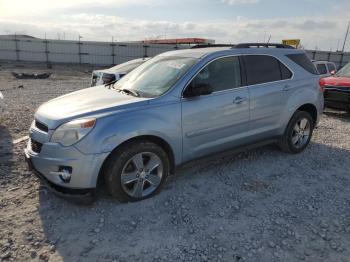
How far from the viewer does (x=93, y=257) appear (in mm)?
3158

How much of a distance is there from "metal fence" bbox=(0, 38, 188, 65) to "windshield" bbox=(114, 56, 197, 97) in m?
24.8

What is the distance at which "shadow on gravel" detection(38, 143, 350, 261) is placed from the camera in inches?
131

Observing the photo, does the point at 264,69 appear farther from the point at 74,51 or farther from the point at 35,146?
the point at 74,51

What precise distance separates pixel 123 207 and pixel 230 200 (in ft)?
4.30

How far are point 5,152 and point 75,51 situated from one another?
26.3m

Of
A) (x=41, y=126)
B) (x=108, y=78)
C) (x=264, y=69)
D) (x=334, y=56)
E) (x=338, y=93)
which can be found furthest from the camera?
(x=334, y=56)

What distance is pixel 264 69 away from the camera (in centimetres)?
524

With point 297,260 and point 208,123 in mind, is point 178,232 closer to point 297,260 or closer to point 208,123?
point 297,260

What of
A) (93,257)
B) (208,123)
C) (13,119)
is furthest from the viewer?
(13,119)

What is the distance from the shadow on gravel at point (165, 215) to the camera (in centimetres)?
332

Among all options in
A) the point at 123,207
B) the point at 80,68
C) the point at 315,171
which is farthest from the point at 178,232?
the point at 80,68

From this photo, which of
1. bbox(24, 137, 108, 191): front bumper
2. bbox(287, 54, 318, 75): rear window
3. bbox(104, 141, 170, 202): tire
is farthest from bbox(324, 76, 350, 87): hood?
bbox(24, 137, 108, 191): front bumper

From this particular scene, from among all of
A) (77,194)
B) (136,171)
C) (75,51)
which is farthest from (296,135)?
(75,51)

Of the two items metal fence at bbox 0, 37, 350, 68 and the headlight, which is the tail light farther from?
metal fence at bbox 0, 37, 350, 68
